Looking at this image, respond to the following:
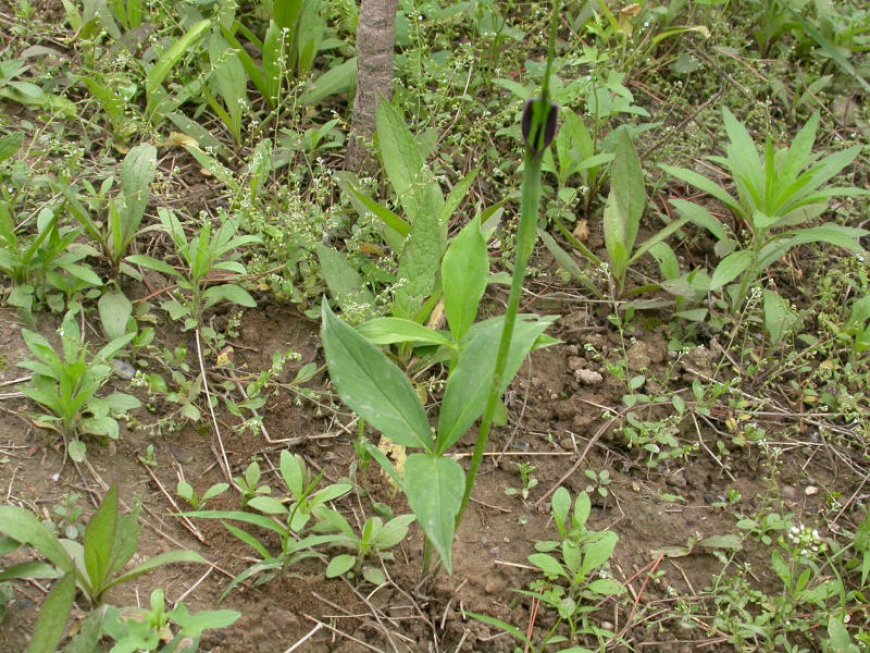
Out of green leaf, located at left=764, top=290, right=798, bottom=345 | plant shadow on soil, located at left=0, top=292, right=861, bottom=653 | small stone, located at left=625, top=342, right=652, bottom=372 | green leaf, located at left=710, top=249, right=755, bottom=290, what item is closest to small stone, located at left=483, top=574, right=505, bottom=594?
plant shadow on soil, located at left=0, top=292, right=861, bottom=653

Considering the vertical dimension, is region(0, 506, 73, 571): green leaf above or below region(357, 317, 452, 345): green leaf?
below

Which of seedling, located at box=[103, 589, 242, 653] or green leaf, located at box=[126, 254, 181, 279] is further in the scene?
green leaf, located at box=[126, 254, 181, 279]

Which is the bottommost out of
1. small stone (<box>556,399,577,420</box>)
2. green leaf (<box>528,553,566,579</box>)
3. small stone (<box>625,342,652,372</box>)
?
green leaf (<box>528,553,566,579</box>)

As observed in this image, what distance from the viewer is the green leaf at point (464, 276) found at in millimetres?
2404

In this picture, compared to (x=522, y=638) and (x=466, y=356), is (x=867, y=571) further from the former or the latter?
(x=466, y=356)

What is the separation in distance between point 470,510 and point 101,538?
100 centimetres

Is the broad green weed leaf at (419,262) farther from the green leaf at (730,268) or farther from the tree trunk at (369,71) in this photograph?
the green leaf at (730,268)

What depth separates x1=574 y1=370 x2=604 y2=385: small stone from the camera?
2830 millimetres

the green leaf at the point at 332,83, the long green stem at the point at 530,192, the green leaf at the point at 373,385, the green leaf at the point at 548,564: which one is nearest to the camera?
the long green stem at the point at 530,192

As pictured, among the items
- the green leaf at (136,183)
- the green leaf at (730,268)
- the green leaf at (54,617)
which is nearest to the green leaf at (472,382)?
the green leaf at (54,617)

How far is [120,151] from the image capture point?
307 centimetres

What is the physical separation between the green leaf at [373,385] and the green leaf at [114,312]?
2.65 feet

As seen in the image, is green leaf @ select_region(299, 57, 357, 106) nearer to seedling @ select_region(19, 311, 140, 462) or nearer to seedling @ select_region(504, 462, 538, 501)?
seedling @ select_region(19, 311, 140, 462)

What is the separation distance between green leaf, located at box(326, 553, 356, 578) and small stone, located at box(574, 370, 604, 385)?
3.31 feet
